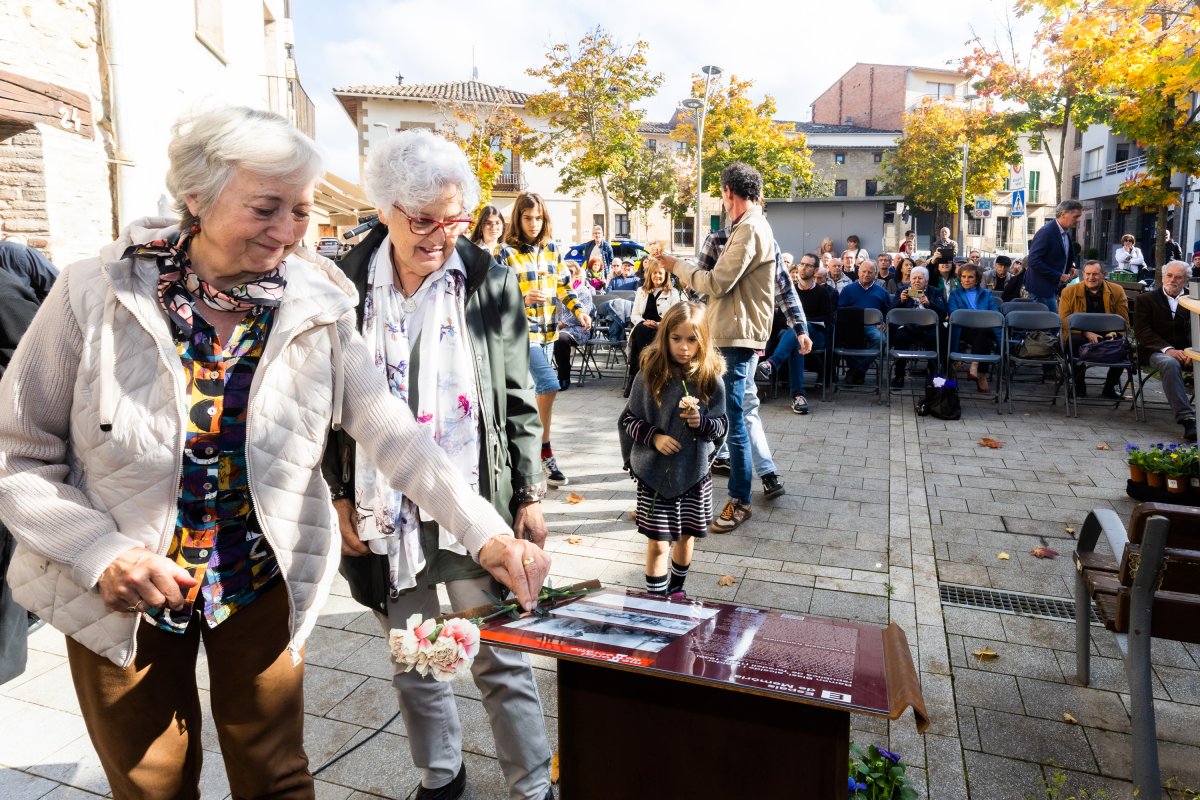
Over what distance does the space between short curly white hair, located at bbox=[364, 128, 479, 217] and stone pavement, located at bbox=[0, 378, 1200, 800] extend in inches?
75.2

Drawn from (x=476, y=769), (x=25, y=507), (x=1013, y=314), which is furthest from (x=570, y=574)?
(x=1013, y=314)

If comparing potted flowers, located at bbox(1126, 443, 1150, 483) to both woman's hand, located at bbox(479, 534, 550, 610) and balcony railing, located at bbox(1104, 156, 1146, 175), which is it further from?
balcony railing, located at bbox(1104, 156, 1146, 175)

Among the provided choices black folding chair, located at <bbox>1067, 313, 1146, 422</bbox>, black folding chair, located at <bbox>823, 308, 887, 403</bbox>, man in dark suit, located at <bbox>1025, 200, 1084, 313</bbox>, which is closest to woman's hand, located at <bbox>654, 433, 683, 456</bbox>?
black folding chair, located at <bbox>823, 308, 887, 403</bbox>

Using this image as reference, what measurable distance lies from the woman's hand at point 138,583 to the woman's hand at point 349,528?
2.71 feet

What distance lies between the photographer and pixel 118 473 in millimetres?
1676

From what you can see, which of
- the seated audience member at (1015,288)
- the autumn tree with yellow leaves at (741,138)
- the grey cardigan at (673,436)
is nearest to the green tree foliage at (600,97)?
the autumn tree with yellow leaves at (741,138)

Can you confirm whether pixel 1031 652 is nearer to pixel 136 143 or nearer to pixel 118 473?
pixel 118 473

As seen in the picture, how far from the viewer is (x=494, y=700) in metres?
2.48

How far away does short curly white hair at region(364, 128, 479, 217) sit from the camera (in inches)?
88.2

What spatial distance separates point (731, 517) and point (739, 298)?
142 cm

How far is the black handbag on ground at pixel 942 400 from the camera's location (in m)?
8.79

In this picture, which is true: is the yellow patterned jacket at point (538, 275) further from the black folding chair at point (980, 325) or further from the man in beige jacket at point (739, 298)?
the black folding chair at point (980, 325)

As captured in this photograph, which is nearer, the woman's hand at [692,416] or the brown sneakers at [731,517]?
the woman's hand at [692,416]

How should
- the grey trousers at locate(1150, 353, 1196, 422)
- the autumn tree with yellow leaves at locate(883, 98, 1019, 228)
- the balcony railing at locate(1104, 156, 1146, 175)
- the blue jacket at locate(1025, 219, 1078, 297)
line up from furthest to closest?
1. the autumn tree with yellow leaves at locate(883, 98, 1019, 228)
2. the balcony railing at locate(1104, 156, 1146, 175)
3. the blue jacket at locate(1025, 219, 1078, 297)
4. the grey trousers at locate(1150, 353, 1196, 422)
